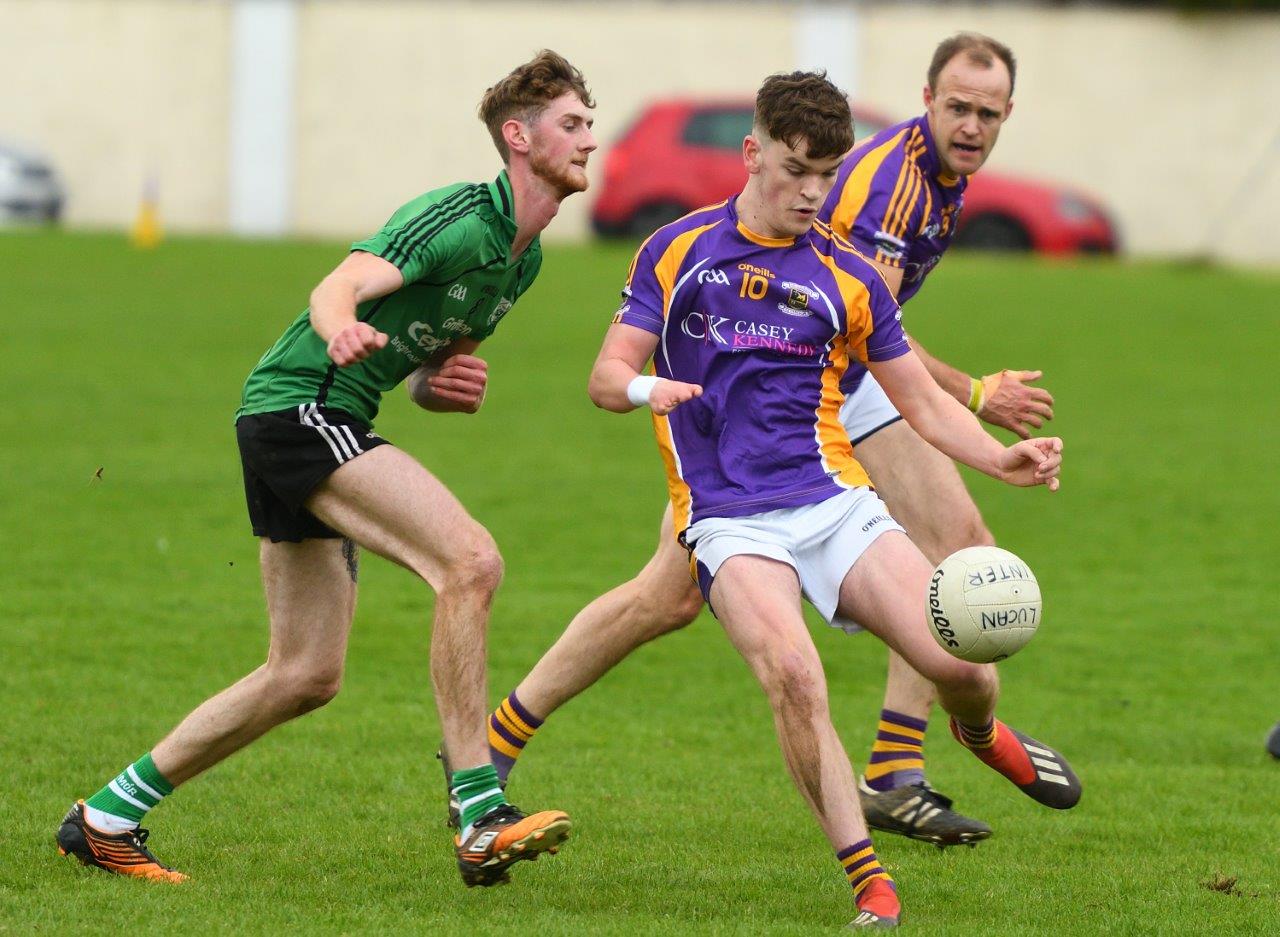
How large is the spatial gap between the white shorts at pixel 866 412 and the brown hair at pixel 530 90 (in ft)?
5.21

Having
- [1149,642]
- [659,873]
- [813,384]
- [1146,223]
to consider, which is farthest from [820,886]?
[1146,223]

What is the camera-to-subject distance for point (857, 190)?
22.4ft

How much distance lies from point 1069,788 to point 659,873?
1440 mm

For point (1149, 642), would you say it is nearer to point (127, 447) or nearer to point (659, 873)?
point (659, 873)

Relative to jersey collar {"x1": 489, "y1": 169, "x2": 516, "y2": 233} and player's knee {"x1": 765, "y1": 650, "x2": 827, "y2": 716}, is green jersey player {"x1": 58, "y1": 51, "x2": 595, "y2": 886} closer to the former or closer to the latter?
jersey collar {"x1": 489, "y1": 169, "x2": 516, "y2": 233}

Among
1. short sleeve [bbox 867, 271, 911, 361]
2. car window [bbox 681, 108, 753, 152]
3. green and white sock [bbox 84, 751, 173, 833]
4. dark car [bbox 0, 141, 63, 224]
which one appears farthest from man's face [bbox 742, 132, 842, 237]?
dark car [bbox 0, 141, 63, 224]

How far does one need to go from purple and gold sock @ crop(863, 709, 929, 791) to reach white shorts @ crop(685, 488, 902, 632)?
113 cm

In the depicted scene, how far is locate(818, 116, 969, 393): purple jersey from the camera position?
678 centimetres

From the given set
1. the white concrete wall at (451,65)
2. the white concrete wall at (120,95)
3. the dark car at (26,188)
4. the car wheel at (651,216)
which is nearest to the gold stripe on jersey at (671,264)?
the car wheel at (651,216)

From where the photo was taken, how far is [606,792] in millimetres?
7102

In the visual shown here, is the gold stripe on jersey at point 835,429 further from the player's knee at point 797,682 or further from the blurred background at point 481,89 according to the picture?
the blurred background at point 481,89

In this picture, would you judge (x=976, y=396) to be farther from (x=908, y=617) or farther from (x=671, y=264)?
(x=671, y=264)

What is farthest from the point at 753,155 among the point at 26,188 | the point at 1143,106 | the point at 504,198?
the point at 1143,106

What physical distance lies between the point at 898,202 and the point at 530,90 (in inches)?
58.7
